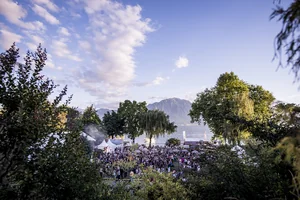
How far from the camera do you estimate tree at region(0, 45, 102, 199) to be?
2.35 m

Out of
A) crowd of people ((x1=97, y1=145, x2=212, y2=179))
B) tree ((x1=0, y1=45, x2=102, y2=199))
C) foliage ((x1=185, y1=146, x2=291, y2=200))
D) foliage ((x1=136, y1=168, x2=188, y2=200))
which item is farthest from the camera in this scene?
crowd of people ((x1=97, y1=145, x2=212, y2=179))

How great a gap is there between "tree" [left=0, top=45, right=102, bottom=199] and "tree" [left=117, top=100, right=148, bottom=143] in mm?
50577

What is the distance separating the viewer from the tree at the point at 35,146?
2354 millimetres

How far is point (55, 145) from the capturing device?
294cm

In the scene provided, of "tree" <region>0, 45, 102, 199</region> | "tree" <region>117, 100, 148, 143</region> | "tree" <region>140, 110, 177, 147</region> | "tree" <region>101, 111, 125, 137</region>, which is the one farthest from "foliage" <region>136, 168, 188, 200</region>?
"tree" <region>101, 111, 125, 137</region>

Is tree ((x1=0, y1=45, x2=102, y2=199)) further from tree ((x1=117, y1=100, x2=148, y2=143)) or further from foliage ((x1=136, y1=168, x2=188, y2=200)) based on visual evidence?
tree ((x1=117, y1=100, x2=148, y2=143))

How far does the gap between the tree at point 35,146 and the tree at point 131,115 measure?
50.6 metres

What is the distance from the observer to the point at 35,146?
8.74 feet

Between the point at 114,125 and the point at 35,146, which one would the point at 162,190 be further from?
the point at 114,125

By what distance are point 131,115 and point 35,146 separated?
5642cm

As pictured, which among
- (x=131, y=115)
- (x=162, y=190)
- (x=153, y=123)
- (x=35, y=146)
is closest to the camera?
(x=35, y=146)

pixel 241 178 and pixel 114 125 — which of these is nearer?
pixel 241 178

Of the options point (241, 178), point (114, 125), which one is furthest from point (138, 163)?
point (114, 125)

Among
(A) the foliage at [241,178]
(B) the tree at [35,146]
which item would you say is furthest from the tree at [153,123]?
(B) the tree at [35,146]
